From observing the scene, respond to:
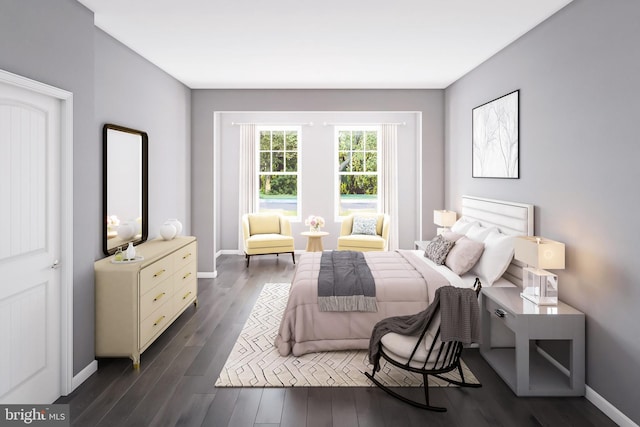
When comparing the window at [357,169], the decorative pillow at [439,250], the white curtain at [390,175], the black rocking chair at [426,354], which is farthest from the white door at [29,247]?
the white curtain at [390,175]

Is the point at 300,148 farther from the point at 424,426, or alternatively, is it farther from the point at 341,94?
the point at 424,426

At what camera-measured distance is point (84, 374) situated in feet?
10.4

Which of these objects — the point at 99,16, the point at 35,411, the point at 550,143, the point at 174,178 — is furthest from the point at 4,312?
the point at 550,143

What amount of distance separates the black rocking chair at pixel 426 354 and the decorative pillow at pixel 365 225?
428 centimetres

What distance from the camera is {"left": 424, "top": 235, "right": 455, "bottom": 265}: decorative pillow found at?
14.5 feet

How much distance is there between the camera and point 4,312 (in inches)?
94.8

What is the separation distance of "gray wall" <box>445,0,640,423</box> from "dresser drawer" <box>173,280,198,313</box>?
351cm

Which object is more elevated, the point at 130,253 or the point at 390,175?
the point at 390,175

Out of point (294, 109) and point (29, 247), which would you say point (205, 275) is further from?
point (29, 247)

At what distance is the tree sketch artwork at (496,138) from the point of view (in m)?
4.02

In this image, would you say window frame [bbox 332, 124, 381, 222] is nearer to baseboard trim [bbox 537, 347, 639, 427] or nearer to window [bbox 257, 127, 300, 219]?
window [bbox 257, 127, 300, 219]

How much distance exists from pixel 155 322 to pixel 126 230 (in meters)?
1.00

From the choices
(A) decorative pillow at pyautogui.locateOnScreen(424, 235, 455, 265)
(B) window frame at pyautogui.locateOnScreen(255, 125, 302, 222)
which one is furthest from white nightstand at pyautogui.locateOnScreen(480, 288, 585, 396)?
(B) window frame at pyautogui.locateOnScreen(255, 125, 302, 222)

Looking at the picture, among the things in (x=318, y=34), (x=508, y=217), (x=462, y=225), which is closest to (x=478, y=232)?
(x=508, y=217)
